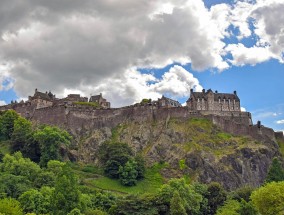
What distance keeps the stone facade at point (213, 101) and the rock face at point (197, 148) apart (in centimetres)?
1664

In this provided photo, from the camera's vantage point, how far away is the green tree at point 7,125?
128675 millimetres

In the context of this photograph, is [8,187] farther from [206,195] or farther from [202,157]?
[202,157]

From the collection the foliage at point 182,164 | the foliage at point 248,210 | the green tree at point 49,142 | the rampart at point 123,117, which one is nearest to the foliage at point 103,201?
the foliage at point 248,210

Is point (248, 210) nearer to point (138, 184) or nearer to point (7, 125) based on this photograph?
point (138, 184)

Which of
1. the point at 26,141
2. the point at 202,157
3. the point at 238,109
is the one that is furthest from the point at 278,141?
the point at 26,141

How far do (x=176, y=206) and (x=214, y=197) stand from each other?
1626cm

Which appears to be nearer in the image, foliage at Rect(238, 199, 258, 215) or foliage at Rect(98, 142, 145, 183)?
foliage at Rect(238, 199, 258, 215)

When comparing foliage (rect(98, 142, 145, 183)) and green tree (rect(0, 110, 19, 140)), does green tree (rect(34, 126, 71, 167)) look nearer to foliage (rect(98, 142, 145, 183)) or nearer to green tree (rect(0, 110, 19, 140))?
foliage (rect(98, 142, 145, 183))

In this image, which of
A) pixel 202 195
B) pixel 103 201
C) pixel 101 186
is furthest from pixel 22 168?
pixel 202 195

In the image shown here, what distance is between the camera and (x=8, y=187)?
80625mm

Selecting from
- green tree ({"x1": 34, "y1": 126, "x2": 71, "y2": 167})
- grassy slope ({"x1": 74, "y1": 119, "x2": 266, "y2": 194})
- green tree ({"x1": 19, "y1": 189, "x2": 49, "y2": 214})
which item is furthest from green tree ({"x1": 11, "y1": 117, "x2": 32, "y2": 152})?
green tree ({"x1": 19, "y1": 189, "x2": 49, "y2": 214})

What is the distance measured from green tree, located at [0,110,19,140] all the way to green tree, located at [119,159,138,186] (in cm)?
4057

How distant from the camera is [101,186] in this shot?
333 ft

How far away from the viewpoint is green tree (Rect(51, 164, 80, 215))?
68.0m
